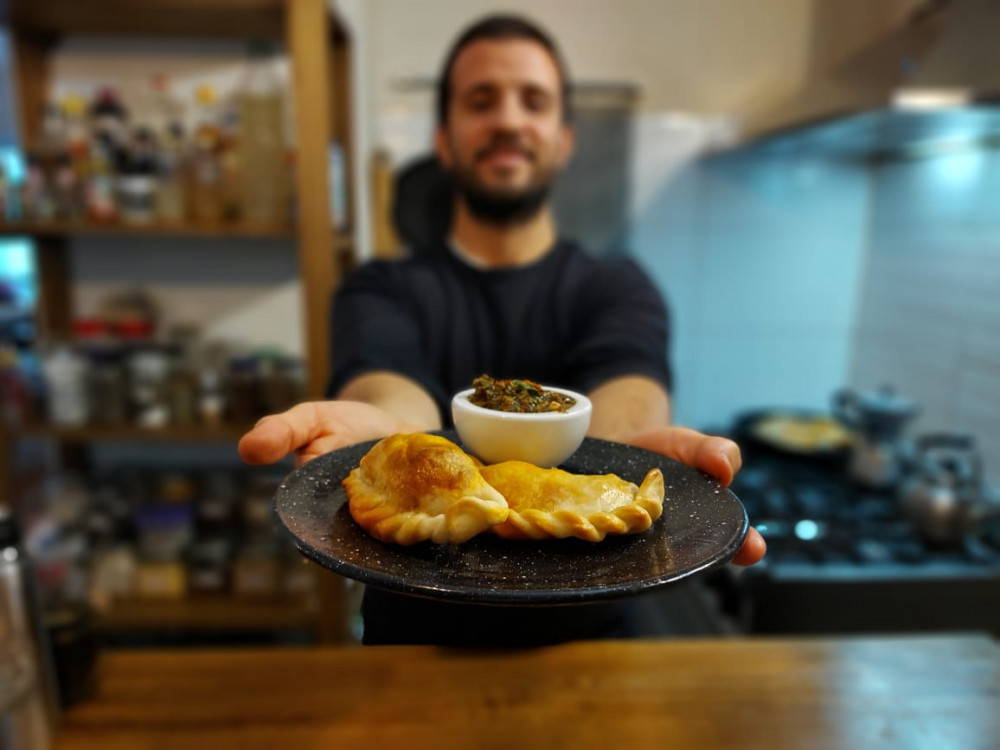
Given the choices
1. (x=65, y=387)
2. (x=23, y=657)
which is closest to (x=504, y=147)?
(x=23, y=657)

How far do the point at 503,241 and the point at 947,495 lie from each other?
47.1 inches

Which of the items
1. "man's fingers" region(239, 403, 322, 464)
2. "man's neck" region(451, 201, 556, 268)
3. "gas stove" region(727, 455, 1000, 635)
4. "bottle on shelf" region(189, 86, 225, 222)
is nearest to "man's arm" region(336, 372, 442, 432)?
"man's fingers" region(239, 403, 322, 464)

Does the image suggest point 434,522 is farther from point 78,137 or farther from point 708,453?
point 78,137

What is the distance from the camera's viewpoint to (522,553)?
0.48 metres

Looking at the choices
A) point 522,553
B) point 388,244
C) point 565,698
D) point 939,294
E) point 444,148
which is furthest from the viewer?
point 388,244

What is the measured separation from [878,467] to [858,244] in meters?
0.99

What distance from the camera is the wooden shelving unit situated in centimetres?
153

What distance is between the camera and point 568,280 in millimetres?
1299

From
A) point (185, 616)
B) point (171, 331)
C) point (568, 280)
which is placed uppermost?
point (568, 280)

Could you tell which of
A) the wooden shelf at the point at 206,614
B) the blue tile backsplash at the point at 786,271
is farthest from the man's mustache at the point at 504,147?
the wooden shelf at the point at 206,614

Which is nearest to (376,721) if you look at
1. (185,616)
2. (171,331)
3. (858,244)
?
(185,616)

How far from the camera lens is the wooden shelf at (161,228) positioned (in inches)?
64.2

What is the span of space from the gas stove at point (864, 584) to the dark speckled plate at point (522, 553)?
3.25 ft

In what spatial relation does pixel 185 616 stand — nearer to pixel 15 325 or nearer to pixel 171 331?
pixel 171 331
